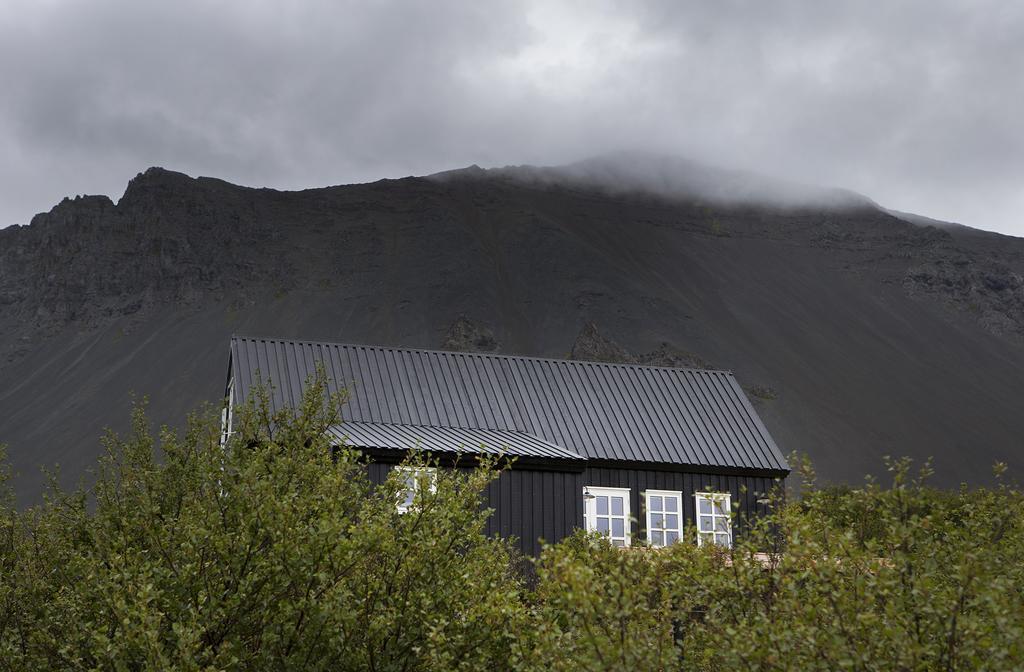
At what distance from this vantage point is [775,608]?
901cm

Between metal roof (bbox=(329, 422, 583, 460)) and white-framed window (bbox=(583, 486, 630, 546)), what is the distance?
203 cm

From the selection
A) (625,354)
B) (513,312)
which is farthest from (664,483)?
(513,312)

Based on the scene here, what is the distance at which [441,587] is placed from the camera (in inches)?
445

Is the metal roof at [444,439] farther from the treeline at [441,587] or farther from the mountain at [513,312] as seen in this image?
the mountain at [513,312]

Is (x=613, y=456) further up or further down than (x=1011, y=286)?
further down

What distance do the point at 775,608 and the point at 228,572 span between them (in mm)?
5436

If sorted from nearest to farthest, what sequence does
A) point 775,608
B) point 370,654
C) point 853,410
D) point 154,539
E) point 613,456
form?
1. point 775,608
2. point 370,654
3. point 154,539
4. point 613,456
5. point 853,410

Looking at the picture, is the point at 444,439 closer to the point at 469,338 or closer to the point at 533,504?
the point at 533,504

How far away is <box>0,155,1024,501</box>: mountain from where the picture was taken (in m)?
136

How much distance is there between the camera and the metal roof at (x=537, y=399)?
33.2m

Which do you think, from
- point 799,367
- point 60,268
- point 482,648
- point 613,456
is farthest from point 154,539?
point 60,268

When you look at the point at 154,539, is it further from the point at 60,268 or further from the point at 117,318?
the point at 60,268

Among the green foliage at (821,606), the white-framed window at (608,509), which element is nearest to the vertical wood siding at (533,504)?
the white-framed window at (608,509)

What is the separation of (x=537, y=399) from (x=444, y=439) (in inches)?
237
